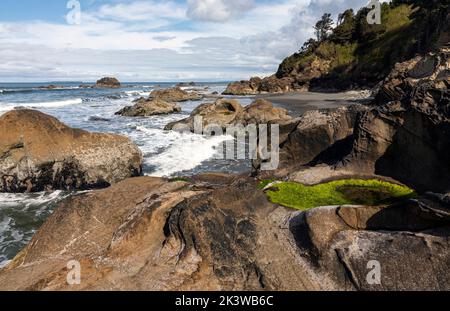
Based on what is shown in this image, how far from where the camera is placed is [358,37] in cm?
8562

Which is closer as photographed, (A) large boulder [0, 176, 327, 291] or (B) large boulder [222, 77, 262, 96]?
(A) large boulder [0, 176, 327, 291]

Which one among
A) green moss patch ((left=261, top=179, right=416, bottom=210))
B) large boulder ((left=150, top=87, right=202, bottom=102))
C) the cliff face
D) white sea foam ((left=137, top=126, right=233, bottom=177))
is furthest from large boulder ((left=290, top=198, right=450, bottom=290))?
large boulder ((left=150, top=87, right=202, bottom=102))

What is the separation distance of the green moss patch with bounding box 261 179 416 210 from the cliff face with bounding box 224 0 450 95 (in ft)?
178

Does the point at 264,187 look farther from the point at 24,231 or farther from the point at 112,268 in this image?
the point at 24,231

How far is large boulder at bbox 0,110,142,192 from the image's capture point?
56.6ft

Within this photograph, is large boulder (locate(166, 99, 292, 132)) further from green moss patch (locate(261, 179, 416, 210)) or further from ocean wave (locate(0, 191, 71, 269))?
green moss patch (locate(261, 179, 416, 210))

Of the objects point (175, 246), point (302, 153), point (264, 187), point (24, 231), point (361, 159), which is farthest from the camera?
point (302, 153)

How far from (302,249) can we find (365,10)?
93.2 metres

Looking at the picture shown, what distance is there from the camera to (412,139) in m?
11.3

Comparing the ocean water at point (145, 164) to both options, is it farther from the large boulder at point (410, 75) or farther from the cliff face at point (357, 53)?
the cliff face at point (357, 53)

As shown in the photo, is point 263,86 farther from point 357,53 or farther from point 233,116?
point 233,116

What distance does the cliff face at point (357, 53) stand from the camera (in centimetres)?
6394
